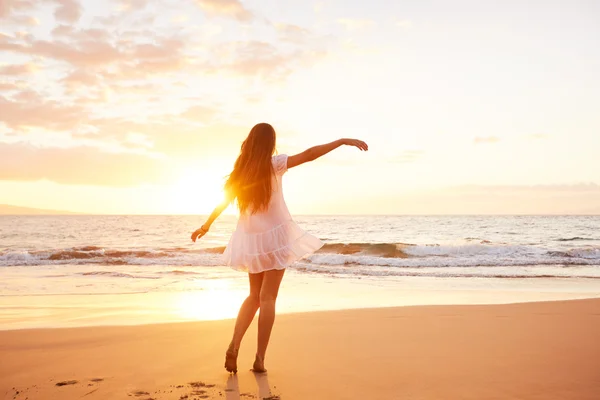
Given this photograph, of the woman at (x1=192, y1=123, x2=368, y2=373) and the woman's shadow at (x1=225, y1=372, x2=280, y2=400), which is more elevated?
the woman at (x1=192, y1=123, x2=368, y2=373)

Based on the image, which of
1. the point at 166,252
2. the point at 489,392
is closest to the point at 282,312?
the point at 489,392

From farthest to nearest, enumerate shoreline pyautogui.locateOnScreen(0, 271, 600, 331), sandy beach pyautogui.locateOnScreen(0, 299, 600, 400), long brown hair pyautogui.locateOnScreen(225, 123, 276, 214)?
1. shoreline pyautogui.locateOnScreen(0, 271, 600, 331)
2. long brown hair pyautogui.locateOnScreen(225, 123, 276, 214)
3. sandy beach pyautogui.locateOnScreen(0, 299, 600, 400)

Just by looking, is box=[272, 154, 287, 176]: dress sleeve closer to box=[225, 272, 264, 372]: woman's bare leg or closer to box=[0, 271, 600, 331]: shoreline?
box=[225, 272, 264, 372]: woman's bare leg

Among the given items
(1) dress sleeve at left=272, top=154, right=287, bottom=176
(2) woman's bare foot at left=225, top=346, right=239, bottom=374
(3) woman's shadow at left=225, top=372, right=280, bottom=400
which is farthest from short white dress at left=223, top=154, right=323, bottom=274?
(3) woman's shadow at left=225, top=372, right=280, bottom=400

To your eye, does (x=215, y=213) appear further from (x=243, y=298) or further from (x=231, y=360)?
(x=243, y=298)

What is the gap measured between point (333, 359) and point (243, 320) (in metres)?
1.04

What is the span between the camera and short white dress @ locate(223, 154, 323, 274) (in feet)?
13.5

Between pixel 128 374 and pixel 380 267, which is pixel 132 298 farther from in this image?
pixel 380 267

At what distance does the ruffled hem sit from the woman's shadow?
2.77 ft

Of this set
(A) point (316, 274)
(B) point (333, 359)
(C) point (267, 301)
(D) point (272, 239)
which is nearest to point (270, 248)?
(D) point (272, 239)

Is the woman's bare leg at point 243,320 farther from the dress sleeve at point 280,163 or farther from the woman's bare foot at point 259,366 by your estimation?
the dress sleeve at point 280,163

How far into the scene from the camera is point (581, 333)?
5.77m

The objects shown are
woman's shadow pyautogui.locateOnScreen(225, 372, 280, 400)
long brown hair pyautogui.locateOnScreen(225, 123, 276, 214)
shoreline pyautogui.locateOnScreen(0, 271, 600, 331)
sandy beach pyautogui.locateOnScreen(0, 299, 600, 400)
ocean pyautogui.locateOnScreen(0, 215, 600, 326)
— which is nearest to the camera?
woman's shadow pyautogui.locateOnScreen(225, 372, 280, 400)

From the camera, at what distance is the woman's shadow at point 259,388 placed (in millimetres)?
3658
